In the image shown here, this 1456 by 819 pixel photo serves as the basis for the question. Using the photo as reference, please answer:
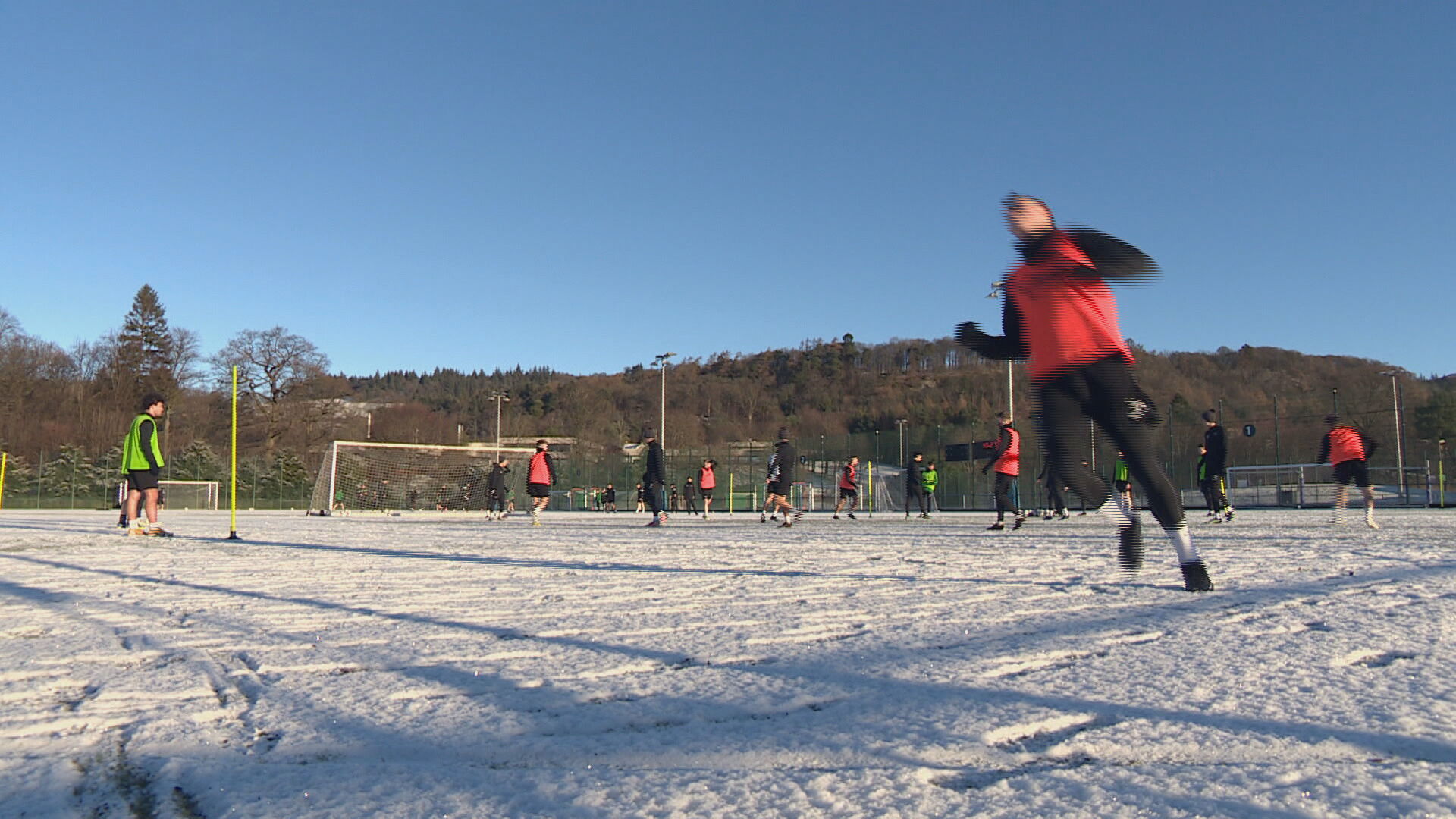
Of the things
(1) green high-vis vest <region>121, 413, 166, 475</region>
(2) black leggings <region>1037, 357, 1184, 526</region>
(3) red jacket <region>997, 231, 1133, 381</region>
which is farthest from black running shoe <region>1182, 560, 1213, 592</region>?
(1) green high-vis vest <region>121, 413, 166, 475</region>

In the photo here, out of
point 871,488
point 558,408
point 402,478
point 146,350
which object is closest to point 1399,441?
point 871,488

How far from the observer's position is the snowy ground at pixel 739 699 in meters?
1.63

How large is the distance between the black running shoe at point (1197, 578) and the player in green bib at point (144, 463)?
9761 millimetres

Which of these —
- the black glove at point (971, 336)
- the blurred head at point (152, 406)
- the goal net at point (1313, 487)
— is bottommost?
the goal net at point (1313, 487)

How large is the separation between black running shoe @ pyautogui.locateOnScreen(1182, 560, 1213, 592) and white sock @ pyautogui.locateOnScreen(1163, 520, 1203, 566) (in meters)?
0.02

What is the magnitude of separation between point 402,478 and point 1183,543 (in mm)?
27950

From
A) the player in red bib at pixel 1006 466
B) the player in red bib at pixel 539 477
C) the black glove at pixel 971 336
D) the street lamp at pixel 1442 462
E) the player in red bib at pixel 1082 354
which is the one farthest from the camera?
the street lamp at pixel 1442 462

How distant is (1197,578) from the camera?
162 inches

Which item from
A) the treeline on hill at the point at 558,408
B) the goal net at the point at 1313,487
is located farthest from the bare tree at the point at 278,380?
the goal net at the point at 1313,487

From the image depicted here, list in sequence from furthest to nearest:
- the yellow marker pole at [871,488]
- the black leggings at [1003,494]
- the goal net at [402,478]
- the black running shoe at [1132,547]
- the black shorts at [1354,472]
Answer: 1. the yellow marker pole at [871,488]
2. the goal net at [402,478]
3. the black leggings at [1003,494]
4. the black shorts at [1354,472]
5. the black running shoe at [1132,547]

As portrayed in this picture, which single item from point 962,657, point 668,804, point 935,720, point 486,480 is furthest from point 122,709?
point 486,480

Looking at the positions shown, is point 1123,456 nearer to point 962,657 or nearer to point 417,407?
point 962,657

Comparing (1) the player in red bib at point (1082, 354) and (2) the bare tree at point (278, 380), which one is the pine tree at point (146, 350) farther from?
(1) the player in red bib at point (1082, 354)

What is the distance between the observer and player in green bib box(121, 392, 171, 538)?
9945 millimetres
